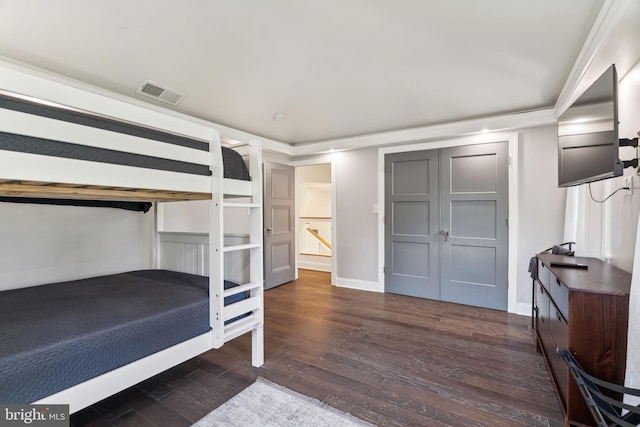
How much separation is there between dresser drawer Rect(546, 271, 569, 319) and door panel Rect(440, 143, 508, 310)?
167 centimetres

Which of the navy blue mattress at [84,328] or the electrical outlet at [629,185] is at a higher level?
the electrical outlet at [629,185]

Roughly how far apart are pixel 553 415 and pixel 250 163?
246 cm

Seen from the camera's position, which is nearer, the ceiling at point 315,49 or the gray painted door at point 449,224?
the ceiling at point 315,49

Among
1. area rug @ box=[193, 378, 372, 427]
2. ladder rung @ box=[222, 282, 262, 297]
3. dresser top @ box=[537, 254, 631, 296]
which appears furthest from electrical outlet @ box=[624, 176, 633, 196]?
ladder rung @ box=[222, 282, 262, 297]

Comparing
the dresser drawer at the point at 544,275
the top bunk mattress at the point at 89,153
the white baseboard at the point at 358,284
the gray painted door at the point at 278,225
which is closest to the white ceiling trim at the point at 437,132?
the gray painted door at the point at 278,225

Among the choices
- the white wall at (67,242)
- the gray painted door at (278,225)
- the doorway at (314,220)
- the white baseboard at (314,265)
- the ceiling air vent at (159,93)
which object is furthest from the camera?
the doorway at (314,220)

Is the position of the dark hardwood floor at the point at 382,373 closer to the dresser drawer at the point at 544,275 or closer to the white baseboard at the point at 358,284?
the dresser drawer at the point at 544,275

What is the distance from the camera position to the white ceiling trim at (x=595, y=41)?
147 centimetres

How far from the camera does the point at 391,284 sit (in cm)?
409

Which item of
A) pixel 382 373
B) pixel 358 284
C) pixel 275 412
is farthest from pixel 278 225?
pixel 275 412

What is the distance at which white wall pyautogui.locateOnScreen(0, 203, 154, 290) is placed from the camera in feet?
7.84

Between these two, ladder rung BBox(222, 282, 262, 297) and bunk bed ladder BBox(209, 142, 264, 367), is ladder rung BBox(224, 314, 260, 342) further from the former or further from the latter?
ladder rung BBox(222, 282, 262, 297)

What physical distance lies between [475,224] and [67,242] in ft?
14.3

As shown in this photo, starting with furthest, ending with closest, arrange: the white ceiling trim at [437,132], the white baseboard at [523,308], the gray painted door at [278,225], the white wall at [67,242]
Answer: the gray painted door at [278,225] → the white baseboard at [523,308] → the white ceiling trim at [437,132] → the white wall at [67,242]
